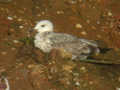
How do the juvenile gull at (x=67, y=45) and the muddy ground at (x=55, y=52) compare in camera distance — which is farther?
the juvenile gull at (x=67, y=45)

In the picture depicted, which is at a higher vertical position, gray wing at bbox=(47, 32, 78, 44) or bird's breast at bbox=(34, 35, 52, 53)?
gray wing at bbox=(47, 32, 78, 44)

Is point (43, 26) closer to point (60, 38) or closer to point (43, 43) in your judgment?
point (43, 43)

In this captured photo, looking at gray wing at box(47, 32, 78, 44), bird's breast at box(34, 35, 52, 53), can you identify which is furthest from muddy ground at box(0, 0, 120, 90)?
gray wing at box(47, 32, 78, 44)

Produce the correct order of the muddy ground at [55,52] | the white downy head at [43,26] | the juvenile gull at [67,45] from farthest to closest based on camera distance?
the white downy head at [43,26]
the juvenile gull at [67,45]
the muddy ground at [55,52]

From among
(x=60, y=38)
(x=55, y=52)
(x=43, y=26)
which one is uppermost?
(x=43, y=26)

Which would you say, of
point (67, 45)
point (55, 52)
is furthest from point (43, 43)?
point (67, 45)

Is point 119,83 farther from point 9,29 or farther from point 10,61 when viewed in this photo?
point 9,29

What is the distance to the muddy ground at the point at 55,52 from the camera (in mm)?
4648

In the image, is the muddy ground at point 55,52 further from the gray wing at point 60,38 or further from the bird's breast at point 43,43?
the gray wing at point 60,38

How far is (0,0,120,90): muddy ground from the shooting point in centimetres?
465

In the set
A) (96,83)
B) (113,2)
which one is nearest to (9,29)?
(96,83)

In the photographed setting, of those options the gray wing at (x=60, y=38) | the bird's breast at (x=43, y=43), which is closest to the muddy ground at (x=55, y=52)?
the bird's breast at (x=43, y=43)

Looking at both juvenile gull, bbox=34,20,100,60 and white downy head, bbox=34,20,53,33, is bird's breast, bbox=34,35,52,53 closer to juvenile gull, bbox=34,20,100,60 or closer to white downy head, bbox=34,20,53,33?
juvenile gull, bbox=34,20,100,60

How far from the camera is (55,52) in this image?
5.16m
